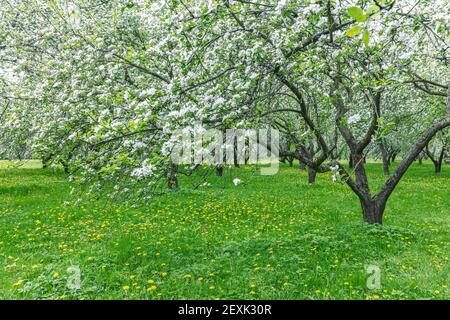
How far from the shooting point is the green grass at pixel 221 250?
19.7 ft

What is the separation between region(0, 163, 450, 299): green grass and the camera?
6012 millimetres

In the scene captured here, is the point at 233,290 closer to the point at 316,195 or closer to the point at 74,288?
the point at 74,288

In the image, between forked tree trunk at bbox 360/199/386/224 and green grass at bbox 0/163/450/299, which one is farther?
forked tree trunk at bbox 360/199/386/224

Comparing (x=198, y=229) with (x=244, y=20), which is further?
(x=198, y=229)

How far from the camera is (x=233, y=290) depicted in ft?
19.5

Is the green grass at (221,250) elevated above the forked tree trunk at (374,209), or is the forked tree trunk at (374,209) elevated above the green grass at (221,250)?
the forked tree trunk at (374,209)

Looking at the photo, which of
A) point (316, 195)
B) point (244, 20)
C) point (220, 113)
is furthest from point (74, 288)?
point (316, 195)

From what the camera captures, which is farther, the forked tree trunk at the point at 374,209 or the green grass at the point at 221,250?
the forked tree trunk at the point at 374,209

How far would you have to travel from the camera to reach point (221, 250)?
7.93 m

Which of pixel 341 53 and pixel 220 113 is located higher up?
pixel 341 53

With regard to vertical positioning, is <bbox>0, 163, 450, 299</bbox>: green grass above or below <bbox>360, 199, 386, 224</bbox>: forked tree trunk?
below

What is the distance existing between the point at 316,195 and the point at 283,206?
3273 mm
